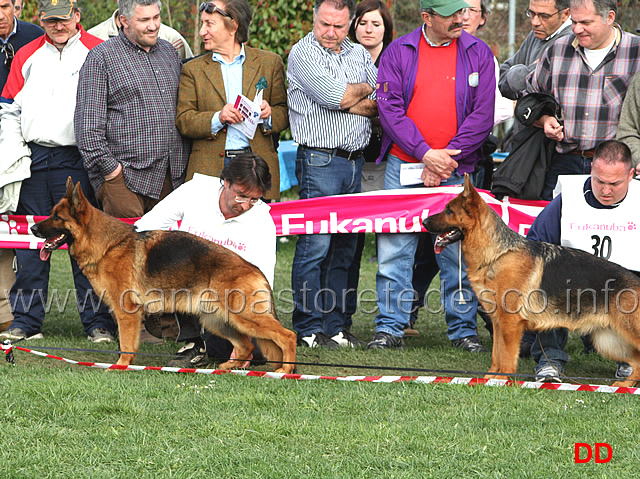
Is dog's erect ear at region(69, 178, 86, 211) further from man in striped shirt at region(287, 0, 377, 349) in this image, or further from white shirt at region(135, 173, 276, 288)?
man in striped shirt at region(287, 0, 377, 349)

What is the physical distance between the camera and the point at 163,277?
5387mm

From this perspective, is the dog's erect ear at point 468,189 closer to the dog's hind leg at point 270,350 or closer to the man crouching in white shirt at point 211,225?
the man crouching in white shirt at point 211,225

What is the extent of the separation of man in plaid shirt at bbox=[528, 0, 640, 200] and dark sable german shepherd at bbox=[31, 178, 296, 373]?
8.52ft

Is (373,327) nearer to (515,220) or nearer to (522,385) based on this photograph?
(515,220)

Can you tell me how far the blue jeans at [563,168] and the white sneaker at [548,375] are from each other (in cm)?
164

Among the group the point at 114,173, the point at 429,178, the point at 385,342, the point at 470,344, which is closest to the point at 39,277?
the point at 114,173

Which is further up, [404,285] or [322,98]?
[322,98]

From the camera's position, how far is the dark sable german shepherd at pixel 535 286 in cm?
503

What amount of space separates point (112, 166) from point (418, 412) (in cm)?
317

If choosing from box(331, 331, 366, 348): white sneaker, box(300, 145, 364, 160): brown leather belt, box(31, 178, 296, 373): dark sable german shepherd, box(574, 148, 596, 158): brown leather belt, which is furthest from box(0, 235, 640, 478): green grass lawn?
box(574, 148, 596, 158): brown leather belt

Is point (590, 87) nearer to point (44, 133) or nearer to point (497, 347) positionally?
point (497, 347)

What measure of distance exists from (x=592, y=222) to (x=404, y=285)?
1.59m

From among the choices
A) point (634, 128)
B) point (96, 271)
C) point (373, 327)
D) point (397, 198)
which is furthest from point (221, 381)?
point (634, 128)

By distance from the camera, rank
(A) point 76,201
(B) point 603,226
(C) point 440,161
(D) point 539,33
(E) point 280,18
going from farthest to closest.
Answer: (E) point 280,18
(D) point 539,33
(C) point 440,161
(B) point 603,226
(A) point 76,201
